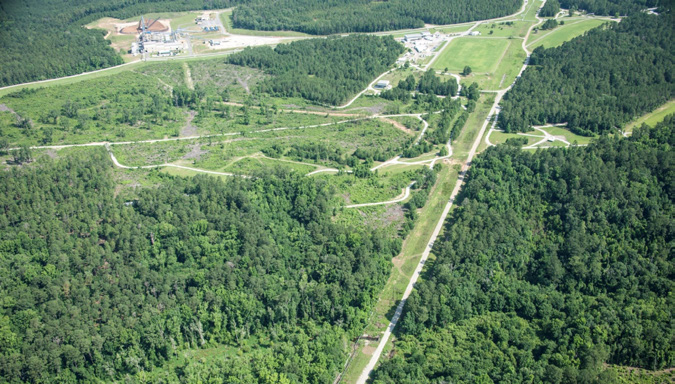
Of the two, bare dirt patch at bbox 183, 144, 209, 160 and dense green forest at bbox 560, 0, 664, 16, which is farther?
dense green forest at bbox 560, 0, 664, 16

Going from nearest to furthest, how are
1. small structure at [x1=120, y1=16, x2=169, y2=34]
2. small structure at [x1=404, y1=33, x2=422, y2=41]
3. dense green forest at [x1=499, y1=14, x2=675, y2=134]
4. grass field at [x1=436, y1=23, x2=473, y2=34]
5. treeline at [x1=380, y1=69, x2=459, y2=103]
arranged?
dense green forest at [x1=499, y1=14, x2=675, y2=134], treeline at [x1=380, y1=69, x2=459, y2=103], small structure at [x1=404, y1=33, x2=422, y2=41], small structure at [x1=120, y1=16, x2=169, y2=34], grass field at [x1=436, y1=23, x2=473, y2=34]

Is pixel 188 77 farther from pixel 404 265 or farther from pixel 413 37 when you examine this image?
pixel 404 265

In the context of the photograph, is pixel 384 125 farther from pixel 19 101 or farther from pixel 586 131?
pixel 19 101

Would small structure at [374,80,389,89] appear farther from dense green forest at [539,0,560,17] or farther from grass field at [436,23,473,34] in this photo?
dense green forest at [539,0,560,17]

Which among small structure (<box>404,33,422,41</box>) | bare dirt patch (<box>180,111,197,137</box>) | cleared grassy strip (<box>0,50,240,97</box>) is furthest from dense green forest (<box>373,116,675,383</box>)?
cleared grassy strip (<box>0,50,240,97</box>)

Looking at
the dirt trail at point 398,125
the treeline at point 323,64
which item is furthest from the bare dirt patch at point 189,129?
the dirt trail at point 398,125

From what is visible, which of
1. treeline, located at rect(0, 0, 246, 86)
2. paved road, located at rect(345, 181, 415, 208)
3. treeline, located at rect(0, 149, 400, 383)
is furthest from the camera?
treeline, located at rect(0, 0, 246, 86)

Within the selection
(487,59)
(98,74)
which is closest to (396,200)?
(487,59)
